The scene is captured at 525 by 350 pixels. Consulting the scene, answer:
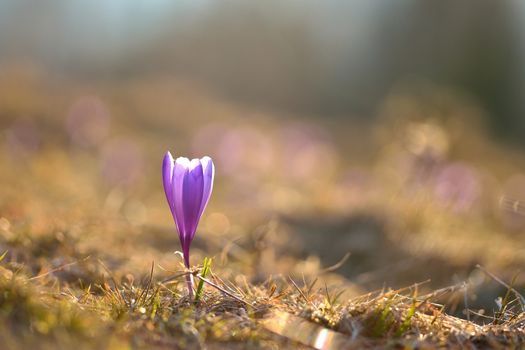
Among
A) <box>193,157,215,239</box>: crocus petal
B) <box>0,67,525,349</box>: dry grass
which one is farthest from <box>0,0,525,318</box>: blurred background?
<box>193,157,215,239</box>: crocus petal

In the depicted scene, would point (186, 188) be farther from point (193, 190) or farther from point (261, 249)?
point (261, 249)

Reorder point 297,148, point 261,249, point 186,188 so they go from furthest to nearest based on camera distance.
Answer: point 297,148, point 261,249, point 186,188

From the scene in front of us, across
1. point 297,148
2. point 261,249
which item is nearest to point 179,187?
point 261,249

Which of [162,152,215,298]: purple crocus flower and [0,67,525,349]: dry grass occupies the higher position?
[162,152,215,298]: purple crocus flower

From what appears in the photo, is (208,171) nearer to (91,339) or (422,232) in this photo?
(91,339)

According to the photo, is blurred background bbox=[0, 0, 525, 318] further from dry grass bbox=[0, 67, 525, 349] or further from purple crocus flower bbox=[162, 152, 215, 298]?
purple crocus flower bbox=[162, 152, 215, 298]
